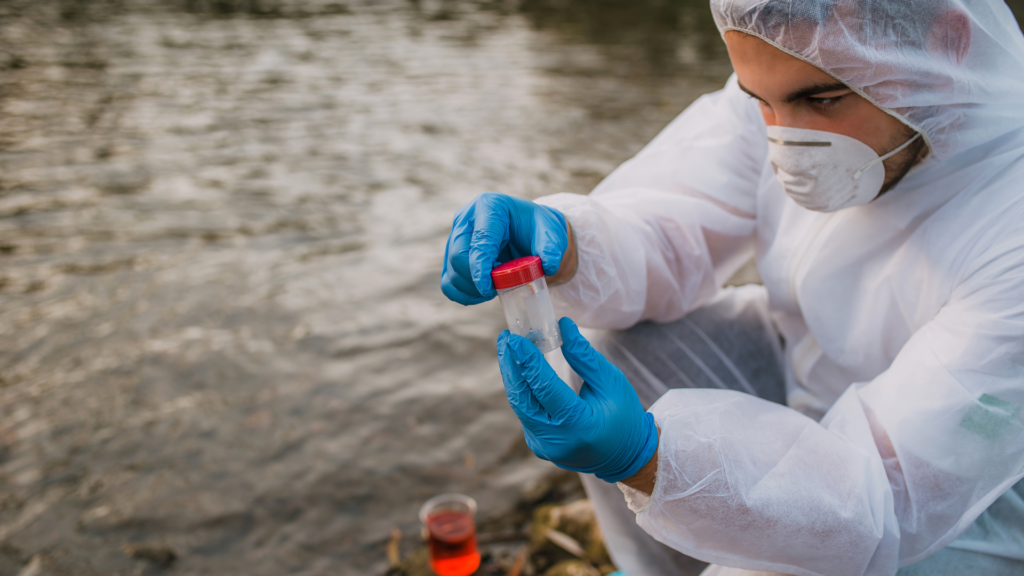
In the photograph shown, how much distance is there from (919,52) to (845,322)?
2.06ft

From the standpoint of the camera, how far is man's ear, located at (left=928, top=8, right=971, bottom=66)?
4.11 feet

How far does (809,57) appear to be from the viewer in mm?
1263

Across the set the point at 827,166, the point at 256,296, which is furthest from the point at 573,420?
the point at 256,296

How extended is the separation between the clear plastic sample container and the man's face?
59 cm

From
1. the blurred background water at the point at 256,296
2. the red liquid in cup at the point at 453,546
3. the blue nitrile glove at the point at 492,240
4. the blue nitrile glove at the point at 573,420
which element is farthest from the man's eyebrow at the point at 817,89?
the blurred background water at the point at 256,296

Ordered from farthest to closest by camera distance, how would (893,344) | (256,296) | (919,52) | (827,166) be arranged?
(256,296), (893,344), (827,166), (919,52)

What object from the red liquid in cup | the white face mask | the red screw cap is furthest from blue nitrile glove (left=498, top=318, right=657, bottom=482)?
the red liquid in cup

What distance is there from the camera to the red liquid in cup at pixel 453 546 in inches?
75.7

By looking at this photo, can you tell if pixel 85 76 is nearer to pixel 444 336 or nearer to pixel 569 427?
pixel 444 336

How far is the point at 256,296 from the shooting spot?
3557mm

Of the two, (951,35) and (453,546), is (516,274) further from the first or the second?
(453,546)

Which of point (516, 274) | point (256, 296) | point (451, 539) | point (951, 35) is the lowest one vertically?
point (256, 296)

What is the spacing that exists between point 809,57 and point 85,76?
8.44 meters

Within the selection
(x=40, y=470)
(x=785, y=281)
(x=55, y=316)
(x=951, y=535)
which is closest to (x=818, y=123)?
(x=785, y=281)
